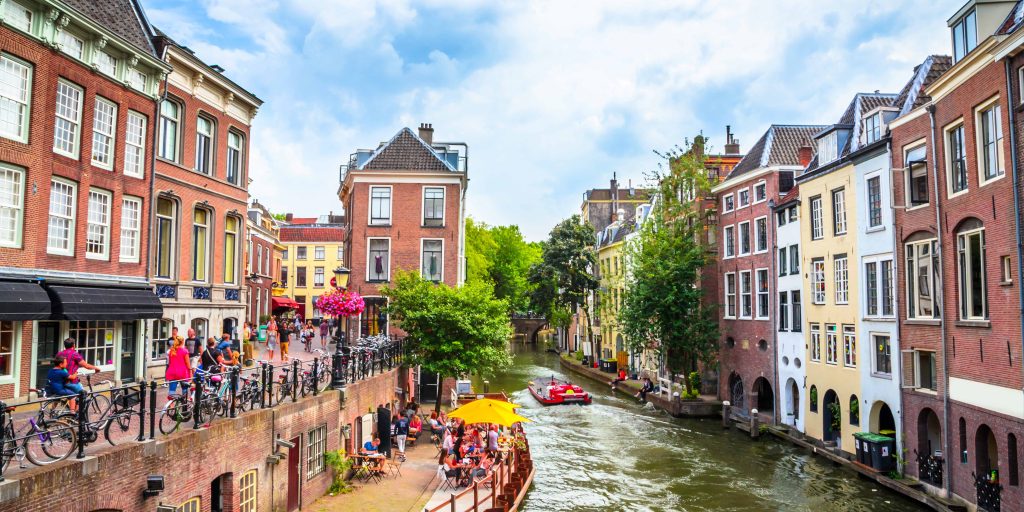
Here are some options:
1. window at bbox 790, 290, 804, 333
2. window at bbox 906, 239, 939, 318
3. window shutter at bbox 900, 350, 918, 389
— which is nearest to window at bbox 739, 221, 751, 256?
window at bbox 790, 290, 804, 333

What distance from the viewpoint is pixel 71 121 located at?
17094 mm

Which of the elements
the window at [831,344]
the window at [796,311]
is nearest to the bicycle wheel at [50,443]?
the window at [831,344]

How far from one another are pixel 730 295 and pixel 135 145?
105ft

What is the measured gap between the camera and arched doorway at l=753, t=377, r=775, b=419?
3722 cm

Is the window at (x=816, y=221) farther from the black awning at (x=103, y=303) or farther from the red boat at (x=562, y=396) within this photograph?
the black awning at (x=103, y=303)

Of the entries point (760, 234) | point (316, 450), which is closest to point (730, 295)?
point (760, 234)

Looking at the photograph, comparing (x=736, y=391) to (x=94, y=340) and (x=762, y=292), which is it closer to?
(x=762, y=292)

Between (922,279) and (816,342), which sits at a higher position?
(922,279)

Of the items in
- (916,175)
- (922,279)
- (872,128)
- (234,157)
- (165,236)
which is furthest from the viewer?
(872,128)

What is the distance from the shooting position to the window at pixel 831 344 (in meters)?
29.6

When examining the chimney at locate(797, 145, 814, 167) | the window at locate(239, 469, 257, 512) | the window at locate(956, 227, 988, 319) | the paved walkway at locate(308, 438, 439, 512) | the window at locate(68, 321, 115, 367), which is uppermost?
the chimney at locate(797, 145, 814, 167)

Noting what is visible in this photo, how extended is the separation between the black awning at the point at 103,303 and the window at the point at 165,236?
6.97ft

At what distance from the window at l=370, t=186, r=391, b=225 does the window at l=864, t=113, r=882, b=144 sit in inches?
916

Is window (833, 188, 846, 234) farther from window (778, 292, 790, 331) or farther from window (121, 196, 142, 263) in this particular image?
window (121, 196, 142, 263)
